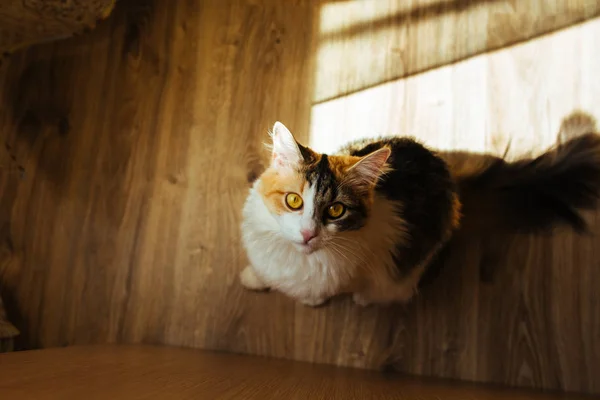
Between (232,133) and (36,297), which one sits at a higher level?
(232,133)

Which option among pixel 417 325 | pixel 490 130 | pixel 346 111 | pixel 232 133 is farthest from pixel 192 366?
pixel 490 130

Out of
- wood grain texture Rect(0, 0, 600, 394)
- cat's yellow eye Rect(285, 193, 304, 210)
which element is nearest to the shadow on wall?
wood grain texture Rect(0, 0, 600, 394)

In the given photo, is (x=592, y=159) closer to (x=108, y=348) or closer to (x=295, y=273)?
(x=295, y=273)

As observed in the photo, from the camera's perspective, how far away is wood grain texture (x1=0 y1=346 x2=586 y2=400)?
32.7 inches

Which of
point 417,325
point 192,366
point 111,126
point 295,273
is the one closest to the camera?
point 192,366

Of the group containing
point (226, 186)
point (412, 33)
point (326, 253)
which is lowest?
point (326, 253)

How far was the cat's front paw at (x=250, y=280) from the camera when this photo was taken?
1.65m

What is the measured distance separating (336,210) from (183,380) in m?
0.54

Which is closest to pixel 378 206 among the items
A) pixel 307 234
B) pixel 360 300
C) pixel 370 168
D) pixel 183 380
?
pixel 370 168

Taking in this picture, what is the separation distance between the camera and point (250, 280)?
5.47ft

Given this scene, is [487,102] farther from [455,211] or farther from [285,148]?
[285,148]

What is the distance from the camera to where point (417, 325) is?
63.1 inches

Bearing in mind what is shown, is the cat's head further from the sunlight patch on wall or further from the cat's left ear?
the sunlight patch on wall

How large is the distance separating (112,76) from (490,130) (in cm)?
148
